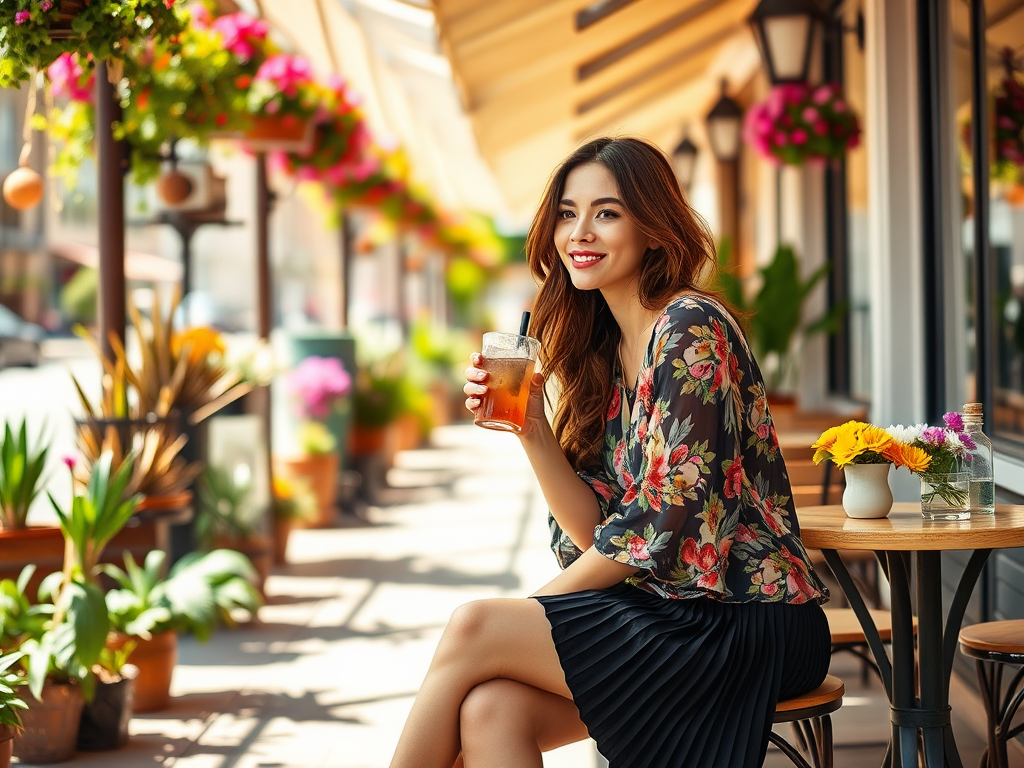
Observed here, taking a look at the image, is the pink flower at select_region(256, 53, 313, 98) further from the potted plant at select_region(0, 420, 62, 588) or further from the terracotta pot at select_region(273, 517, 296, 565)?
the potted plant at select_region(0, 420, 62, 588)

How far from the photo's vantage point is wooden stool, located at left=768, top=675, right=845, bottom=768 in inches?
69.7

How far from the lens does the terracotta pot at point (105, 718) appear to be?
2930mm

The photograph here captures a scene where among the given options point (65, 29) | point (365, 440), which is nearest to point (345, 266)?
point (365, 440)

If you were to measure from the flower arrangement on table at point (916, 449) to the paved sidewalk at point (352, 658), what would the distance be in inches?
40.4

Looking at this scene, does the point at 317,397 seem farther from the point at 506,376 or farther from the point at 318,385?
the point at 506,376

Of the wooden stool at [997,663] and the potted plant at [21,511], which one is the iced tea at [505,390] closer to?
the wooden stool at [997,663]

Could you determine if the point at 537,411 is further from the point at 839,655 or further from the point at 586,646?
the point at 839,655

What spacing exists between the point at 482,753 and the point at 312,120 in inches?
153

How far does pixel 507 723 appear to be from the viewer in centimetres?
173

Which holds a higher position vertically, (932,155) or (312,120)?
(312,120)

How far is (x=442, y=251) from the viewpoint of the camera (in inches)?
636

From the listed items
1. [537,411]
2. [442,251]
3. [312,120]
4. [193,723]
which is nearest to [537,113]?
[312,120]

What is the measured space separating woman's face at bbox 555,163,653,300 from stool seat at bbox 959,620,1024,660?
2.96ft

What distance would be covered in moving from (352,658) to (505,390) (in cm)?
233
